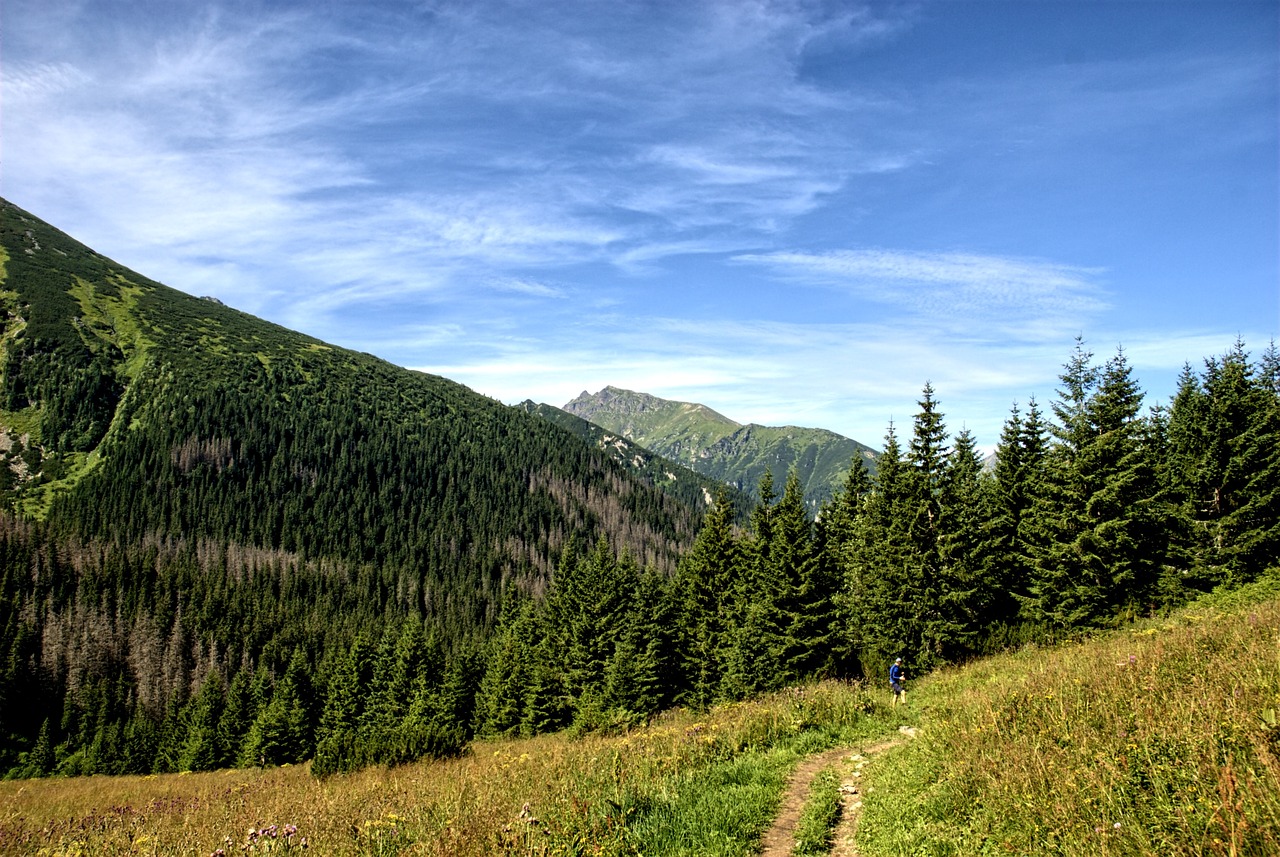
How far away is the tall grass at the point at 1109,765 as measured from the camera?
208 inches

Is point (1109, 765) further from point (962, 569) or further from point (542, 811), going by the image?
point (962, 569)

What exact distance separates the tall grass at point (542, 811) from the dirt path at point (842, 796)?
0.72ft

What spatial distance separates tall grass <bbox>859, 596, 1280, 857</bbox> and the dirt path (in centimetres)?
31

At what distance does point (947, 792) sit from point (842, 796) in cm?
208

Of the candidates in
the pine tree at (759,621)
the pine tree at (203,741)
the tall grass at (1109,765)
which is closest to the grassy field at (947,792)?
the tall grass at (1109,765)

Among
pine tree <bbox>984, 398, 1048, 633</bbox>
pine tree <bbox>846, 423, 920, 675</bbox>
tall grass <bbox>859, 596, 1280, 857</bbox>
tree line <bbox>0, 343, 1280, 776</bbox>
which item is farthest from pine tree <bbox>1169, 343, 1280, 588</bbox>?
tall grass <bbox>859, 596, 1280, 857</bbox>

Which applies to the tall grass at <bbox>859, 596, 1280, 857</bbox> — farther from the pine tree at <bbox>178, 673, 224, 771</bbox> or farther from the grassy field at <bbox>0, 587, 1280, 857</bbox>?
the pine tree at <bbox>178, 673, 224, 771</bbox>

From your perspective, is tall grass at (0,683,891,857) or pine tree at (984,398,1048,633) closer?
tall grass at (0,683,891,857)

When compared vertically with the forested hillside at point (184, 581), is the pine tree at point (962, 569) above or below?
above

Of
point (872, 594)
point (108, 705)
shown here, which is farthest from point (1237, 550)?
point (108, 705)

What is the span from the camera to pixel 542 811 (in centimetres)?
809

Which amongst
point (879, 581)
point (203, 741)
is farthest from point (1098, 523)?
point (203, 741)

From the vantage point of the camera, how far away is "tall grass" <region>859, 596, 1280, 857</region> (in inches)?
208

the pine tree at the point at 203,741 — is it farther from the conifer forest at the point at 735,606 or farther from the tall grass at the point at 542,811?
the tall grass at the point at 542,811
